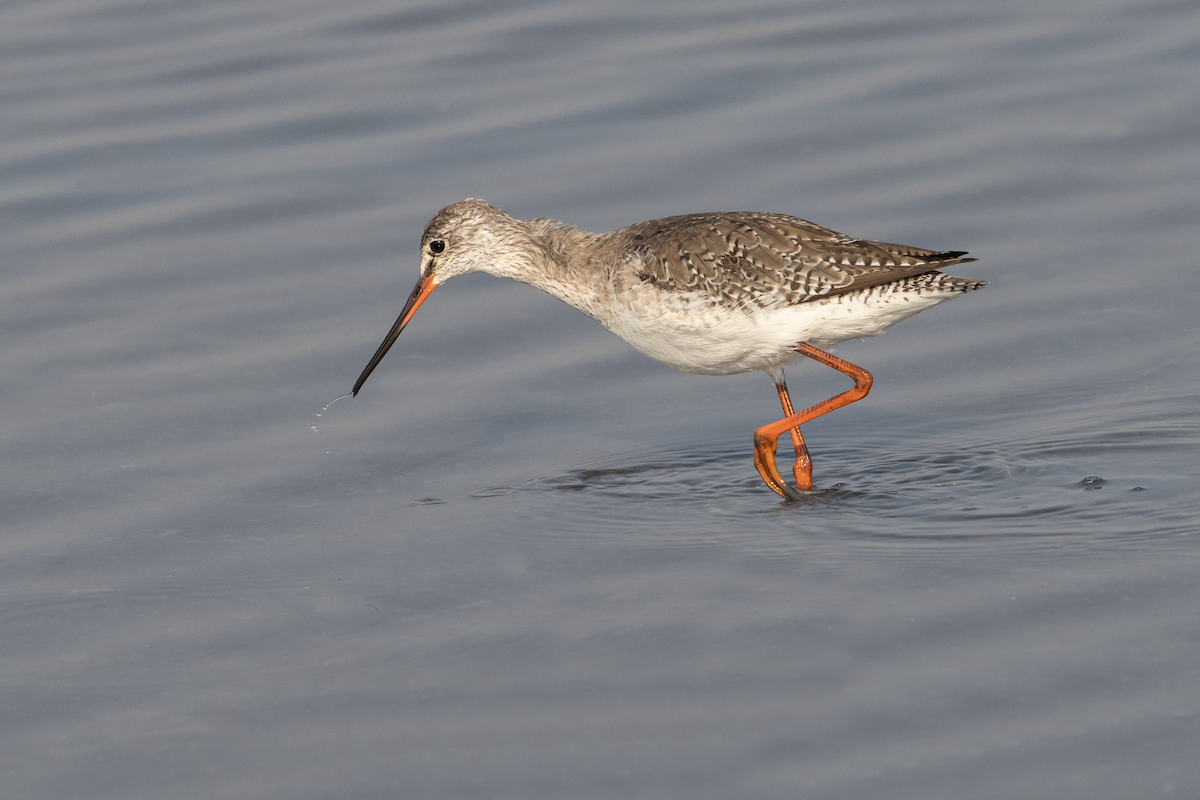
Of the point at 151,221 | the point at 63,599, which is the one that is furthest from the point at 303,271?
the point at 63,599

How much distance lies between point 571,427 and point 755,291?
4.64 ft

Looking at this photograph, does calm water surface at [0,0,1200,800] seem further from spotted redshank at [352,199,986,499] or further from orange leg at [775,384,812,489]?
spotted redshank at [352,199,986,499]

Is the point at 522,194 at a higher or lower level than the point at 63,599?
higher

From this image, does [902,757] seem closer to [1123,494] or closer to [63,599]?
[1123,494]

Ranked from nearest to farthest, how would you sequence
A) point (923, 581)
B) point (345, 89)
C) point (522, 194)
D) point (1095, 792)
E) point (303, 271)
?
point (1095, 792)
point (923, 581)
point (303, 271)
point (522, 194)
point (345, 89)

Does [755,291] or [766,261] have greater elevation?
[766,261]

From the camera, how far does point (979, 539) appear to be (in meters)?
7.95

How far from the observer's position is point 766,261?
9.33 m

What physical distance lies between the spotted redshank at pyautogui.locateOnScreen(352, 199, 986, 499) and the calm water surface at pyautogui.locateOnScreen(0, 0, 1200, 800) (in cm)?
58

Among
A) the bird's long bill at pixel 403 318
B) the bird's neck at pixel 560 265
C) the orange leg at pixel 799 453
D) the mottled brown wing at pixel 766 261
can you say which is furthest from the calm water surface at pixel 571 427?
the mottled brown wing at pixel 766 261

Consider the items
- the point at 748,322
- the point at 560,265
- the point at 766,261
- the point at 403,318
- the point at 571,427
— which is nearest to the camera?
the point at 748,322

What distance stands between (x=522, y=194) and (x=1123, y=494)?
5.63 meters

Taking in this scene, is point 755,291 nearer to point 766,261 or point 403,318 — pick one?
point 766,261

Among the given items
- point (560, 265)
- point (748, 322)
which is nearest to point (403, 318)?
point (560, 265)
